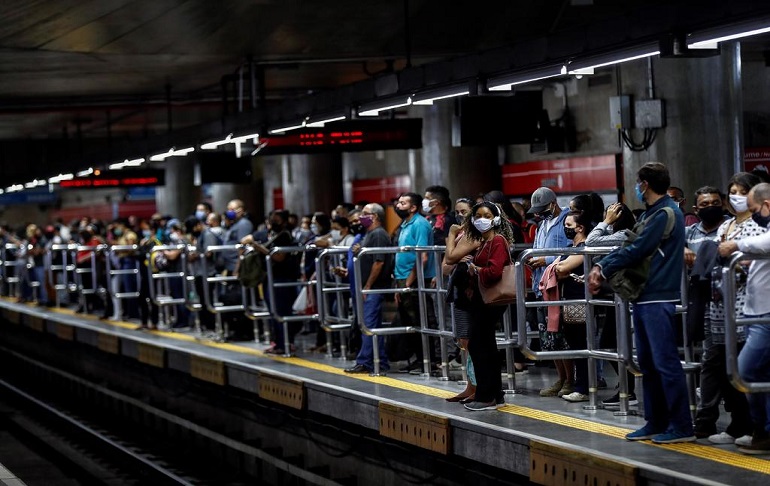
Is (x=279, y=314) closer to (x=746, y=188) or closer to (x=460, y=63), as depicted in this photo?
(x=460, y=63)

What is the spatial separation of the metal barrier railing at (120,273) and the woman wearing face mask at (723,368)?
12.4 metres

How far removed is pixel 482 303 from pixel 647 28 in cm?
229

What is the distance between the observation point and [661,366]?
7.68 m

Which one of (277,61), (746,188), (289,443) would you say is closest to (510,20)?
(277,61)

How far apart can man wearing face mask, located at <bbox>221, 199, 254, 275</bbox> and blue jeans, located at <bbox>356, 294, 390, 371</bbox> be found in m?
3.97

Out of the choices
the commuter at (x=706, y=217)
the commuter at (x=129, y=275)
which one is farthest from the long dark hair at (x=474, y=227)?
the commuter at (x=129, y=275)

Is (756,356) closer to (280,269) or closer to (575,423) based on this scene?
(575,423)

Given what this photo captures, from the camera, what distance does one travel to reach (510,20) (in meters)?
14.7

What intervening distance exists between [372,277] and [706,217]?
171 inches

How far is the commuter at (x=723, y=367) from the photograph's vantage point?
755 centimetres

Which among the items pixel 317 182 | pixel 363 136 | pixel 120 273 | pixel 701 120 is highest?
pixel 363 136

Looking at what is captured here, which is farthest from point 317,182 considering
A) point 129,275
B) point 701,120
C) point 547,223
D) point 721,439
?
point 721,439

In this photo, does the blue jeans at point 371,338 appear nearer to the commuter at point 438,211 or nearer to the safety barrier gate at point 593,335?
the commuter at point 438,211

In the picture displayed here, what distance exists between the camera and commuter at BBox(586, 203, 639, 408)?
8.83 m
